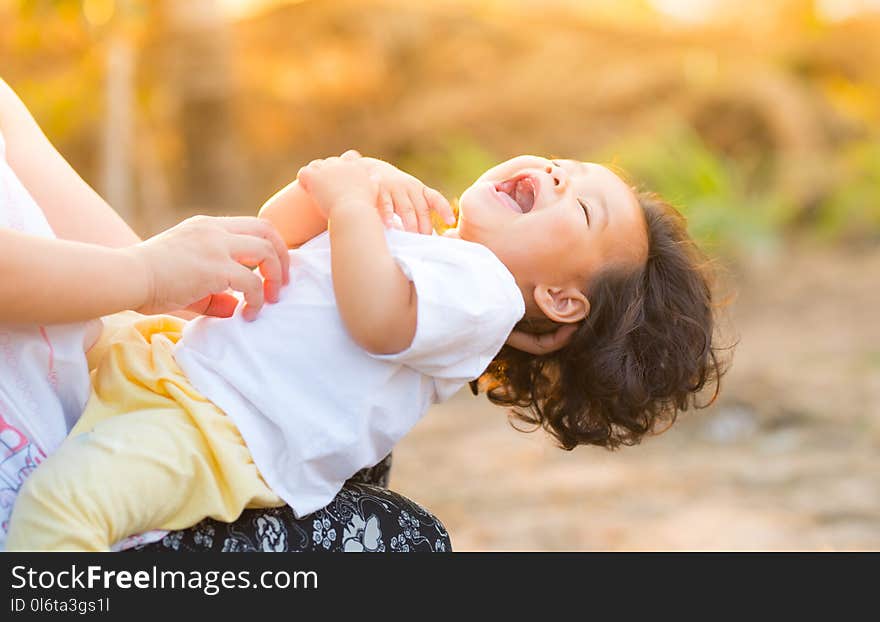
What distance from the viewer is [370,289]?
1.56m

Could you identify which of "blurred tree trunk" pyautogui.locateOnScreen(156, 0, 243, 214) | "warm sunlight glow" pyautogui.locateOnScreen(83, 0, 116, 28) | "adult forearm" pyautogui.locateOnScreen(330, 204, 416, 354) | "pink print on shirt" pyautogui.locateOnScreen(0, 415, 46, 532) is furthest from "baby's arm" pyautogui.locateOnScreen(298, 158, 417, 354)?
"blurred tree trunk" pyautogui.locateOnScreen(156, 0, 243, 214)

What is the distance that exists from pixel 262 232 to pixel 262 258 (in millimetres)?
49

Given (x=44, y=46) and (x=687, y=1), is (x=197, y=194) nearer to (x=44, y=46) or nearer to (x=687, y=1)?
(x=44, y=46)

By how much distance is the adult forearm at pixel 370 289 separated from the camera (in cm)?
155

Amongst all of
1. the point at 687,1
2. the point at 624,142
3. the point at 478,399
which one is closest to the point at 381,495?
the point at 478,399

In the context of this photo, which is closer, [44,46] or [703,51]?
[44,46]

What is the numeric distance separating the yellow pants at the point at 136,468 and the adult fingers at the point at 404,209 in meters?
0.40

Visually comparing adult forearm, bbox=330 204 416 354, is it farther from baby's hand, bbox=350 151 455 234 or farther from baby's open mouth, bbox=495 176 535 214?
baby's open mouth, bbox=495 176 535 214

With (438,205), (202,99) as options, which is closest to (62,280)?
(438,205)

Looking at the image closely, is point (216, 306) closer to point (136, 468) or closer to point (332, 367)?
point (332, 367)

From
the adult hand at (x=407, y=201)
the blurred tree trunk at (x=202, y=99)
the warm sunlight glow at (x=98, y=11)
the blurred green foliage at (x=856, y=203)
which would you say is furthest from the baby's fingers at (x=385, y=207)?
the blurred green foliage at (x=856, y=203)

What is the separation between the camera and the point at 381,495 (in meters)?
1.66

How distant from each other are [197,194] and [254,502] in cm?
591

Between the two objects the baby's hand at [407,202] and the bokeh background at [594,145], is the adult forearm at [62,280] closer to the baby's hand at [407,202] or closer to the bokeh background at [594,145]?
the baby's hand at [407,202]
